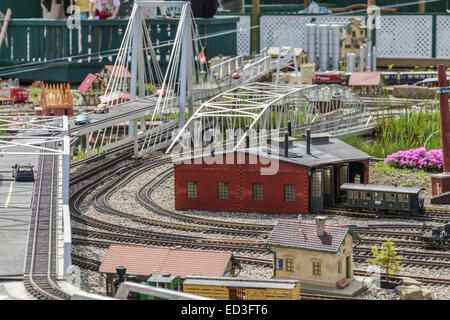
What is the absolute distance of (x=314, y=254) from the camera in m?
32.6

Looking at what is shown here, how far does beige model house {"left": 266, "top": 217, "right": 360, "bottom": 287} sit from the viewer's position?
3234 centimetres

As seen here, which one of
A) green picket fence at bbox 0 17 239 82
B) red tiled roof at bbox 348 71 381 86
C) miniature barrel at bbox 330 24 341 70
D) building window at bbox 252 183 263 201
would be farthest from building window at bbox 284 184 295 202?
miniature barrel at bbox 330 24 341 70

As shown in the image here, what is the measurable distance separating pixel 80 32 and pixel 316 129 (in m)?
28.4

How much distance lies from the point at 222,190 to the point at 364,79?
100.0 feet

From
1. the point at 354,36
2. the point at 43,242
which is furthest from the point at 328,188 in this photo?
the point at 354,36

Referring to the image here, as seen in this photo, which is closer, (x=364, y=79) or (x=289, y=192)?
(x=289, y=192)

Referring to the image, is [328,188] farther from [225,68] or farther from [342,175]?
[225,68]

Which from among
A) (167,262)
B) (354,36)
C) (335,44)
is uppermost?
(354,36)

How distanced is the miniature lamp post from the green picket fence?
118 feet

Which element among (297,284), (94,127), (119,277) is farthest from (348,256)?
(94,127)

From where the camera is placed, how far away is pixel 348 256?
33156mm

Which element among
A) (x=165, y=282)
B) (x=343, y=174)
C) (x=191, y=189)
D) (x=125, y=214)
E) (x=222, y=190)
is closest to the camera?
(x=165, y=282)

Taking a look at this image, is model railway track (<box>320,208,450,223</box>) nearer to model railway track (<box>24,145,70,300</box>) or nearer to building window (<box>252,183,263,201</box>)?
building window (<box>252,183,263,201</box>)

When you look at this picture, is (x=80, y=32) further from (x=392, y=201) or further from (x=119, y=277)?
(x=119, y=277)
